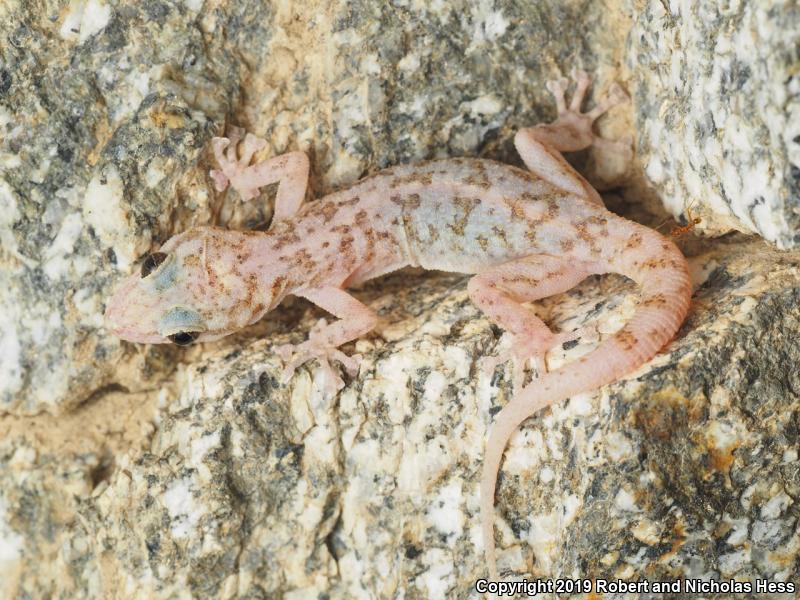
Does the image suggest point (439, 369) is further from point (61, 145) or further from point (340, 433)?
point (61, 145)

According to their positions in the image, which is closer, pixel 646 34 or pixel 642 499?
pixel 642 499

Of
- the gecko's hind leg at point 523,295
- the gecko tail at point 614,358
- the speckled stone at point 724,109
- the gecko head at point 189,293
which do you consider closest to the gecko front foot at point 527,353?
the gecko's hind leg at point 523,295

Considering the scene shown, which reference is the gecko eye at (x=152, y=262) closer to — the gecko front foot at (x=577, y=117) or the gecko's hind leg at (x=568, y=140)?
the gecko's hind leg at (x=568, y=140)

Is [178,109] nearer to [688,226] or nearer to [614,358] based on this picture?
[614,358]

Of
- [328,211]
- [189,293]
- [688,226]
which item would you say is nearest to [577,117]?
[688,226]

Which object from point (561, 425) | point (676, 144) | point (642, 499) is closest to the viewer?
point (642, 499)

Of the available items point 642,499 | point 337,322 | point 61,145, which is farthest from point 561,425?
point 61,145
